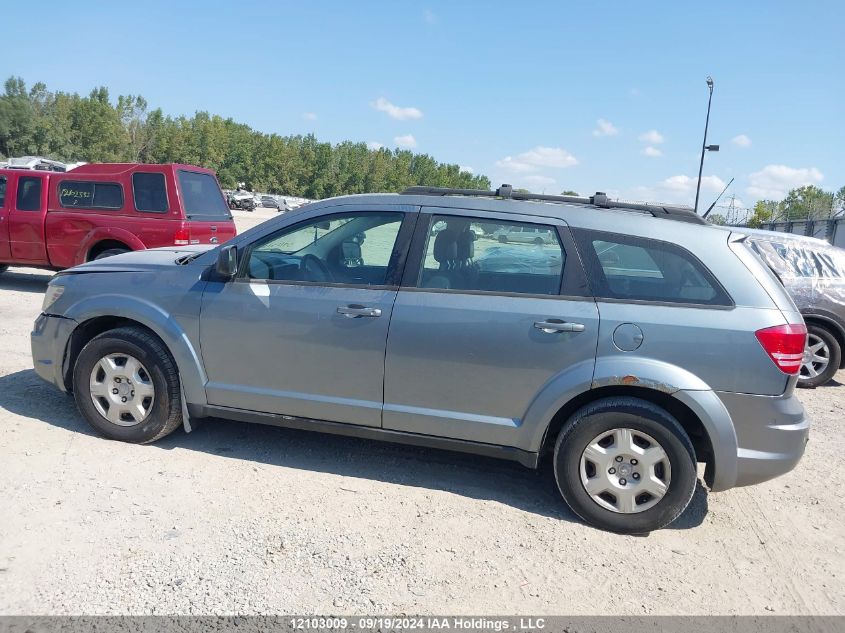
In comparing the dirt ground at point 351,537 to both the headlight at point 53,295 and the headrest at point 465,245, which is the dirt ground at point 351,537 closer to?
the headlight at point 53,295

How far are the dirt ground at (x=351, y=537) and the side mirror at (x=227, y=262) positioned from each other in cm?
126

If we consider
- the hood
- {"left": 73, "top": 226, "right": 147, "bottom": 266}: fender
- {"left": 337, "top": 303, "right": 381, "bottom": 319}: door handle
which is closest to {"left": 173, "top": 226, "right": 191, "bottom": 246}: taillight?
{"left": 73, "top": 226, "right": 147, "bottom": 266}: fender

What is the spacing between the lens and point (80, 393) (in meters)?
4.48

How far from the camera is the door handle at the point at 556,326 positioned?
3.65 m

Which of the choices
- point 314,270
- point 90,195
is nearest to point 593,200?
point 314,270

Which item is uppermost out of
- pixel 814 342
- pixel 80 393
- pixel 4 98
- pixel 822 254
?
pixel 4 98

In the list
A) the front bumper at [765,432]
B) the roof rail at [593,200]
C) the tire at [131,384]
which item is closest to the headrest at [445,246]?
the roof rail at [593,200]

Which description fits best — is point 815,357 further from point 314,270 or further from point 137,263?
point 137,263

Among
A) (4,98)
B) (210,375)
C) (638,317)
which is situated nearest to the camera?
(638,317)

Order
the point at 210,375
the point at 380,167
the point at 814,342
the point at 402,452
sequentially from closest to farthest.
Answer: the point at 210,375 < the point at 402,452 < the point at 814,342 < the point at 380,167

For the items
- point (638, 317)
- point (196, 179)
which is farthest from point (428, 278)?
point (196, 179)

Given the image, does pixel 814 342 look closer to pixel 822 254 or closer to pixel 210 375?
pixel 822 254

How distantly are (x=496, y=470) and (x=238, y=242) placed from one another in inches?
91.6

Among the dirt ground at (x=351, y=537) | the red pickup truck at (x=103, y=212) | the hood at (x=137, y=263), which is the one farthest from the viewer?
the red pickup truck at (x=103, y=212)
